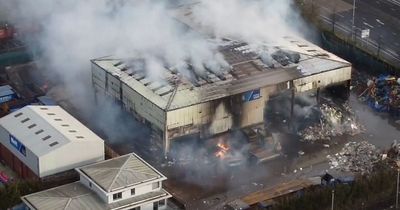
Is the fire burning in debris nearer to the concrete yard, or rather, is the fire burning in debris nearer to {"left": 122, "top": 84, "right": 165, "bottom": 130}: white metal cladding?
the concrete yard

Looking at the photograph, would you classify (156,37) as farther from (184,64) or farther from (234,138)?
(234,138)

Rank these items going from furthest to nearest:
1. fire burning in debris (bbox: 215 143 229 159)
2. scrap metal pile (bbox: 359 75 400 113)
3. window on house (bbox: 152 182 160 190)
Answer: scrap metal pile (bbox: 359 75 400 113) → fire burning in debris (bbox: 215 143 229 159) → window on house (bbox: 152 182 160 190)

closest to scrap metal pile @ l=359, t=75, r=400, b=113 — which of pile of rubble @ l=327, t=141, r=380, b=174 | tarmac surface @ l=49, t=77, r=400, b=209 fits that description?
tarmac surface @ l=49, t=77, r=400, b=209

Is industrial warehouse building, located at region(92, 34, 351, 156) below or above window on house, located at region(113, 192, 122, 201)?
above

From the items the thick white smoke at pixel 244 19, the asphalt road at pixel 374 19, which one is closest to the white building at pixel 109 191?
the thick white smoke at pixel 244 19

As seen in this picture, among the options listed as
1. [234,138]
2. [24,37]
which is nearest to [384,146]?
[234,138]

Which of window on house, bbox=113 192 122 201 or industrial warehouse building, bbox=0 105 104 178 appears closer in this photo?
window on house, bbox=113 192 122 201

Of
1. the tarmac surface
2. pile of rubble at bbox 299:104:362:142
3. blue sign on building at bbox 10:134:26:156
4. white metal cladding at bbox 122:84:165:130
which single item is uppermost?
white metal cladding at bbox 122:84:165:130

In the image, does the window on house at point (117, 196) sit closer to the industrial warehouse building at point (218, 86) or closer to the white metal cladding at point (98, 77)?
the industrial warehouse building at point (218, 86)

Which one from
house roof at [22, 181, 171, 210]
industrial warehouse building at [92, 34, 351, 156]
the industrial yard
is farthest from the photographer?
industrial warehouse building at [92, 34, 351, 156]
